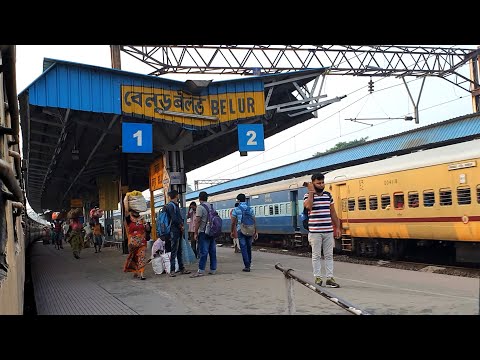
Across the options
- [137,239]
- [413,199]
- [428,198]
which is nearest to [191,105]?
[137,239]

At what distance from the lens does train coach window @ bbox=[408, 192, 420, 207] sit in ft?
38.8

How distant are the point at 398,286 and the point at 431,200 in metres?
4.14

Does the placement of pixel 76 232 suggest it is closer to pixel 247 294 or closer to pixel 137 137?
pixel 137 137

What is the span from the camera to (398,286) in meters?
7.82

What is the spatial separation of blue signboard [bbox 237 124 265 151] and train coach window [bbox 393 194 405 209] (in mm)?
3589

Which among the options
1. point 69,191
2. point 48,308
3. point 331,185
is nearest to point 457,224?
point 331,185

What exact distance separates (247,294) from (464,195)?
18.4ft

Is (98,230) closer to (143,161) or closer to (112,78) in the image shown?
(143,161)

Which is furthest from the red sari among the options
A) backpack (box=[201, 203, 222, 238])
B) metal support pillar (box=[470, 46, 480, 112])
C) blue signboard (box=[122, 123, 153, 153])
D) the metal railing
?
metal support pillar (box=[470, 46, 480, 112])

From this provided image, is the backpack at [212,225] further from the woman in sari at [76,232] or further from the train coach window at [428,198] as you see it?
the woman in sari at [76,232]

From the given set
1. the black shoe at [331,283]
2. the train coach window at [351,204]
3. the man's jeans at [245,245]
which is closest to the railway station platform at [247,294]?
the black shoe at [331,283]

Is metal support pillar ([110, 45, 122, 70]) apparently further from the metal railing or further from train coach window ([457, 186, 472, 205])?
the metal railing

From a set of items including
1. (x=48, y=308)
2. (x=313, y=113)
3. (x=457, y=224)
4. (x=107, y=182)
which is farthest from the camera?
(x=107, y=182)

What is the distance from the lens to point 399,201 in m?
12.5
